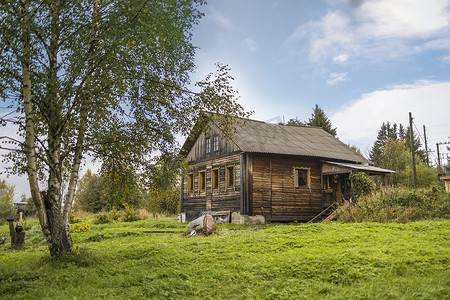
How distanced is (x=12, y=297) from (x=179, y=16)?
758cm

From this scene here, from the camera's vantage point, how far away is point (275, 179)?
20.6m

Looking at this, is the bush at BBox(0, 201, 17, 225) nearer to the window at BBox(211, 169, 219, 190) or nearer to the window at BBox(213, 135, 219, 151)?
the window at BBox(211, 169, 219, 190)

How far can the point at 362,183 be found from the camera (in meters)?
19.7

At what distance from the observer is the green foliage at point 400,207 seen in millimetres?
14875

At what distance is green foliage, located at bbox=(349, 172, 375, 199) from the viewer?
19.6 metres

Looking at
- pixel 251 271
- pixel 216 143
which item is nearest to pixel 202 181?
pixel 216 143

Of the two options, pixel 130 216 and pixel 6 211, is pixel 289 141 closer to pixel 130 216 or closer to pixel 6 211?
pixel 130 216

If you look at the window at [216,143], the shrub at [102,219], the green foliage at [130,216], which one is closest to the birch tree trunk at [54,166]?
the window at [216,143]

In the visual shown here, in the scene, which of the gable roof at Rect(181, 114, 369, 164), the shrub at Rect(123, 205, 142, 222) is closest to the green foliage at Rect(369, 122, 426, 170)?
the gable roof at Rect(181, 114, 369, 164)

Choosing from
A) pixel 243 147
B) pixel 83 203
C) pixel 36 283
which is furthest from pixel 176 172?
pixel 83 203

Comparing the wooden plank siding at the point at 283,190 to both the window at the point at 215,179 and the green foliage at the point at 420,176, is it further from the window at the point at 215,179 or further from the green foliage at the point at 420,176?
the green foliage at the point at 420,176

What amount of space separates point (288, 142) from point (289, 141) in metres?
0.36

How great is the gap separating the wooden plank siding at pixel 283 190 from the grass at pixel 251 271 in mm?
9784

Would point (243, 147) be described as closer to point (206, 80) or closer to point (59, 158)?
point (206, 80)
